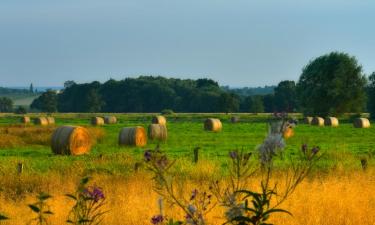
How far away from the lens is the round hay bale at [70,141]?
26750 mm

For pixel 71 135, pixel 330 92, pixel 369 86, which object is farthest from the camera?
pixel 369 86

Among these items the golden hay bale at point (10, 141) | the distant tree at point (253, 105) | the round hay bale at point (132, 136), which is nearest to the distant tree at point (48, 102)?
the distant tree at point (253, 105)

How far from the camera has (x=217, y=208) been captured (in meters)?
11.8

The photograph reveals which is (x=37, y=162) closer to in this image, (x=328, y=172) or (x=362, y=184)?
(x=328, y=172)

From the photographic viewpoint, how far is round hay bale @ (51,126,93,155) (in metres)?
26.8

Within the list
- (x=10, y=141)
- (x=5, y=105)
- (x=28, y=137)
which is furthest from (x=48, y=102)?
(x=10, y=141)

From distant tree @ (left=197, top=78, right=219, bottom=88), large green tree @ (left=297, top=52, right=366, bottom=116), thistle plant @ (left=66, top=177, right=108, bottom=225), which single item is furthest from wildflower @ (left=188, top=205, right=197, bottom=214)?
distant tree @ (left=197, top=78, right=219, bottom=88)

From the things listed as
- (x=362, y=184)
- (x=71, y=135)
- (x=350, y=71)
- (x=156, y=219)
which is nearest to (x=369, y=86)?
(x=350, y=71)

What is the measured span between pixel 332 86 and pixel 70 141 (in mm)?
56455

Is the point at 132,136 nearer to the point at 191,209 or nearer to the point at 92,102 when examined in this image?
the point at 191,209

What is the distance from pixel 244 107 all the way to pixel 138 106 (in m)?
27.0

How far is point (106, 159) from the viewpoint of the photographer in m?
20.5

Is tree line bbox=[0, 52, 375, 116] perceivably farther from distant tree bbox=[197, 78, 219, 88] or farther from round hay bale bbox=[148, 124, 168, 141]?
round hay bale bbox=[148, 124, 168, 141]

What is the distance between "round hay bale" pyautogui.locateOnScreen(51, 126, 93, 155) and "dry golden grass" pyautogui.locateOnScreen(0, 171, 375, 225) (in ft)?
36.3
